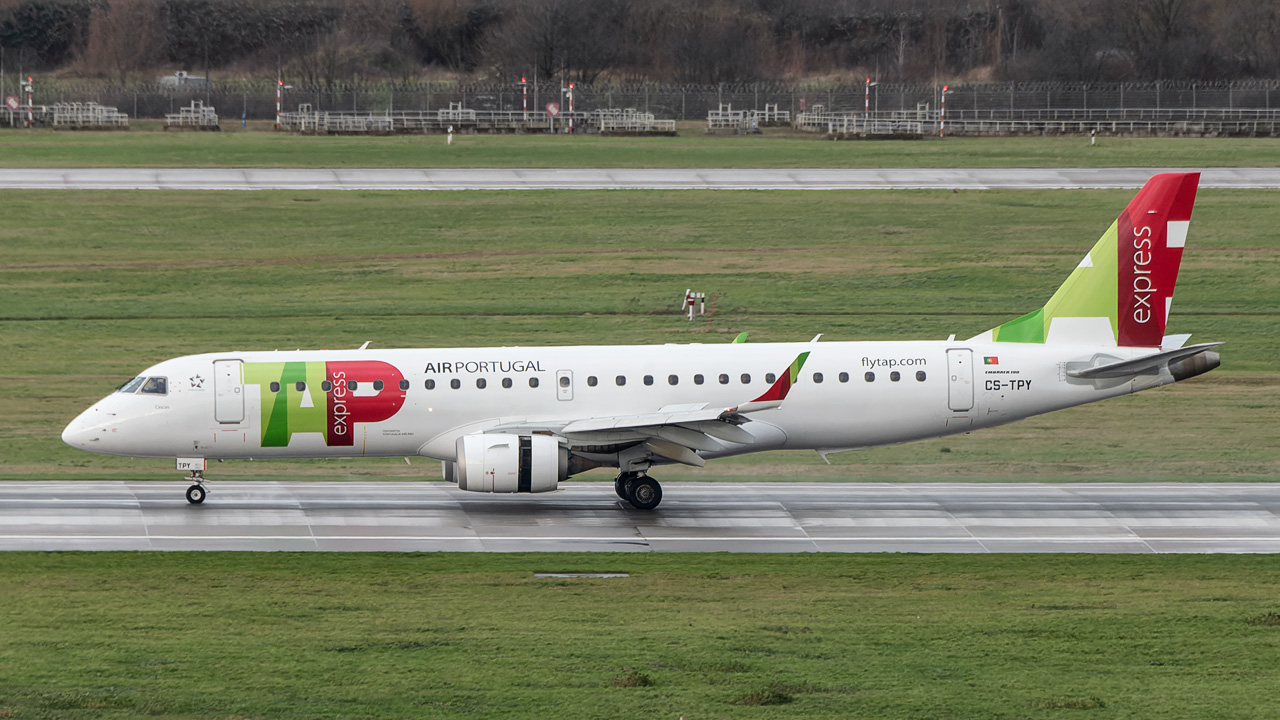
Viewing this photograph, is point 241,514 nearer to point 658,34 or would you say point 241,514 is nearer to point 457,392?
point 457,392

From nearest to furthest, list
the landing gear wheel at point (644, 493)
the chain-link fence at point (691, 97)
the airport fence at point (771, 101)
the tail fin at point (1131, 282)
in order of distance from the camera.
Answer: the landing gear wheel at point (644, 493) → the tail fin at point (1131, 282) → the airport fence at point (771, 101) → the chain-link fence at point (691, 97)

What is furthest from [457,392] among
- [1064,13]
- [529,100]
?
[1064,13]

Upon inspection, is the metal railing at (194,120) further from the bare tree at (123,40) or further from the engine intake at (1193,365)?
the engine intake at (1193,365)

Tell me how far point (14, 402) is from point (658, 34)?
86.5 metres

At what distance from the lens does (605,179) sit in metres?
78.1

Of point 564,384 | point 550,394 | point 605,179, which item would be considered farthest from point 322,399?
point 605,179

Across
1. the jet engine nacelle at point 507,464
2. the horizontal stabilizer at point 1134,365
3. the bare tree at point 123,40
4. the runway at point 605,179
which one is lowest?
the jet engine nacelle at point 507,464

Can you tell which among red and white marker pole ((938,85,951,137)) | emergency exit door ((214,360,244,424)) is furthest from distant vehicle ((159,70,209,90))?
emergency exit door ((214,360,244,424))

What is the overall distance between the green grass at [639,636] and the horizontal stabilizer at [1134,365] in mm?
6495

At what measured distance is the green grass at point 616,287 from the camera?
141 feet

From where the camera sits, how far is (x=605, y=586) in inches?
1094

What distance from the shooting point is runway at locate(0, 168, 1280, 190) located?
Result: 75875mm

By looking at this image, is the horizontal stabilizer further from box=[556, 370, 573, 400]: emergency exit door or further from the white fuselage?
box=[556, 370, 573, 400]: emergency exit door

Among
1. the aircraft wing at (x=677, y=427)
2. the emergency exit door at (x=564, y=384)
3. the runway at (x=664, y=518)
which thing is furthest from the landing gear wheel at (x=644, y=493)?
the emergency exit door at (x=564, y=384)
